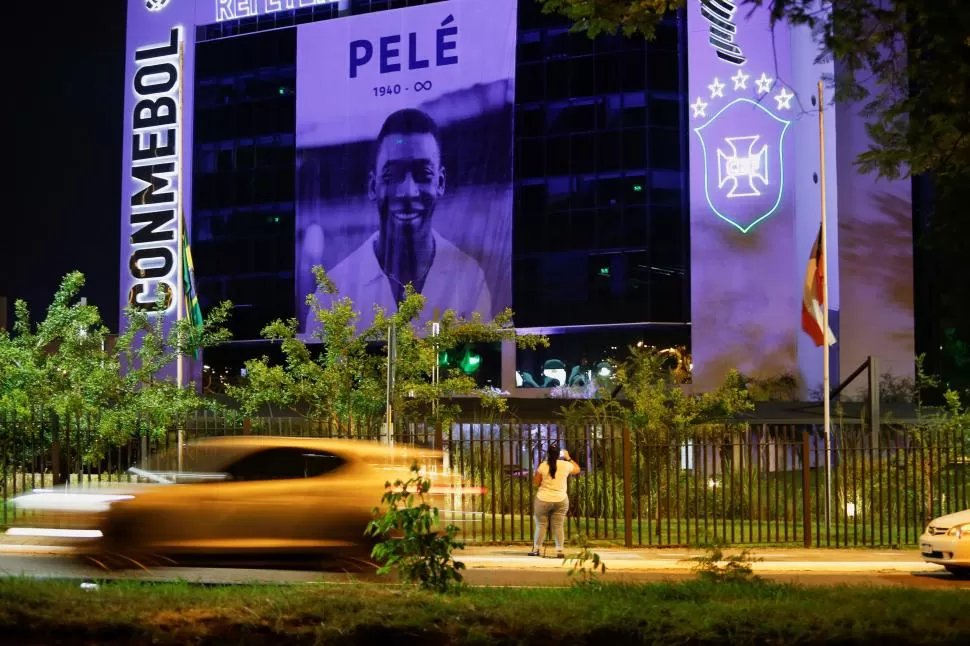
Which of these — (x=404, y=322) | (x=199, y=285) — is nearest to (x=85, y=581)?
(x=404, y=322)

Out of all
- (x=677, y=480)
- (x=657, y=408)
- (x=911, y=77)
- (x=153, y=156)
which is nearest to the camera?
(x=911, y=77)

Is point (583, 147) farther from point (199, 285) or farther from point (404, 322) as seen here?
point (404, 322)

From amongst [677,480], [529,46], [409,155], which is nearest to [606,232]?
[529,46]

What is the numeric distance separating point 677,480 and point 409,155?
4265 centimetres

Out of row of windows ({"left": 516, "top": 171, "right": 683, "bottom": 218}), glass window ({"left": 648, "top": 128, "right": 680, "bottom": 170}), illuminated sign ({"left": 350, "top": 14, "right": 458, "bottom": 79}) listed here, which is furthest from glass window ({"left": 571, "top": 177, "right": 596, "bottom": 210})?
illuminated sign ({"left": 350, "top": 14, "right": 458, "bottom": 79})

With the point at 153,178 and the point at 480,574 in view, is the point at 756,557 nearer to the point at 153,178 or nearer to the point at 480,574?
the point at 480,574

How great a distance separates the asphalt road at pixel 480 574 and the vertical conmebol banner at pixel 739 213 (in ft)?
116

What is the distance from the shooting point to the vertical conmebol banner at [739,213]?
168ft

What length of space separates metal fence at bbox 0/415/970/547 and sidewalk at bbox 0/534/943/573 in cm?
48

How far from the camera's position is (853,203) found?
50906mm

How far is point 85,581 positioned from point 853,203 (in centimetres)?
4484

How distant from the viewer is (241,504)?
12664 millimetres

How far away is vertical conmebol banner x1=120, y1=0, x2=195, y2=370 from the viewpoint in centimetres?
6238

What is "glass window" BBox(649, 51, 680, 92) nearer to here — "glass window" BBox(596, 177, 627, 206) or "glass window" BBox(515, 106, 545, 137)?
"glass window" BBox(596, 177, 627, 206)
